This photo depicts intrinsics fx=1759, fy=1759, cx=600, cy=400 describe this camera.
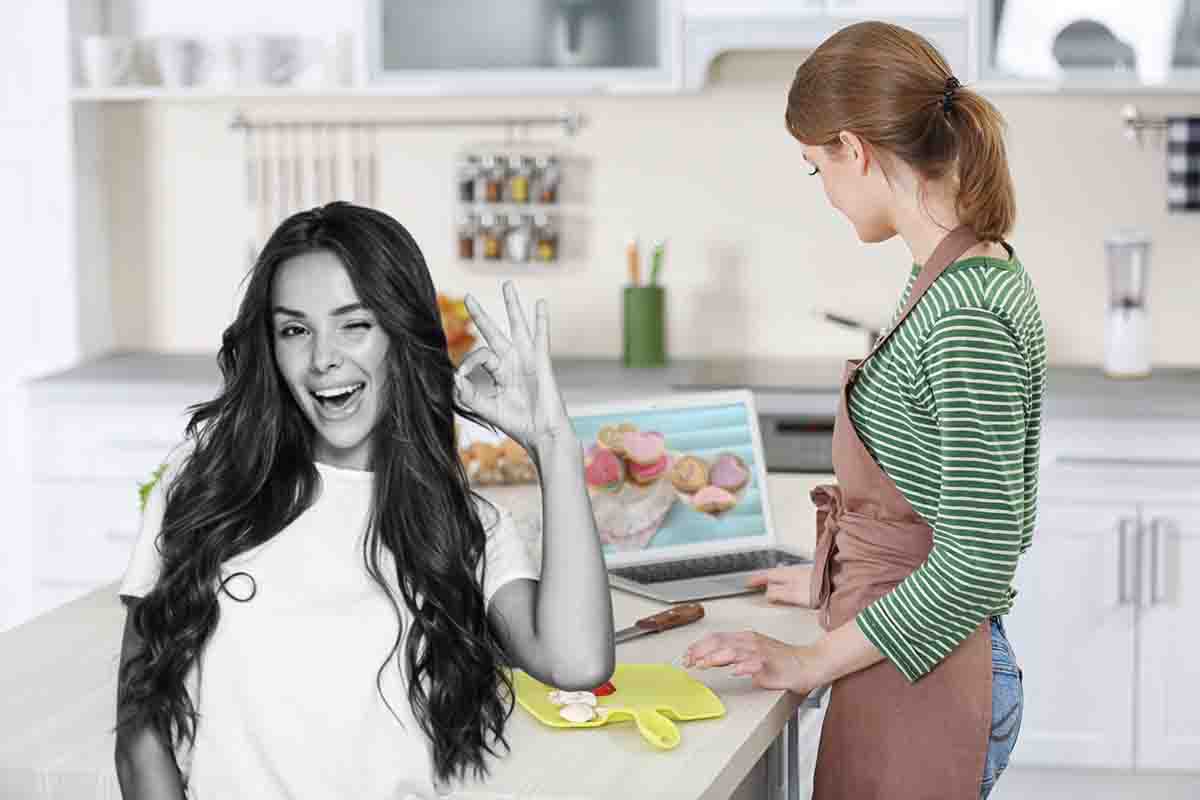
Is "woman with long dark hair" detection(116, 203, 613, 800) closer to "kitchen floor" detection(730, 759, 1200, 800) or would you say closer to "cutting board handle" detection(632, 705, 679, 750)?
"cutting board handle" detection(632, 705, 679, 750)

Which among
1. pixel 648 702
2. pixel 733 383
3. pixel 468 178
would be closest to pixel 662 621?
pixel 648 702

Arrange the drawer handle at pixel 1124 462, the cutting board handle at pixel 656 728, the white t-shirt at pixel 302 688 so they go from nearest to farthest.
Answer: the white t-shirt at pixel 302 688 → the cutting board handle at pixel 656 728 → the drawer handle at pixel 1124 462

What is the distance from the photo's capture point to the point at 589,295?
433cm

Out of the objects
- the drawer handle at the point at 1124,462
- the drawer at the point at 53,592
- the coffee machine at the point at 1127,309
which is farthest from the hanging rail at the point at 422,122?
the drawer handle at the point at 1124,462

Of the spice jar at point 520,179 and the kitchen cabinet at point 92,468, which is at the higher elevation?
the spice jar at point 520,179

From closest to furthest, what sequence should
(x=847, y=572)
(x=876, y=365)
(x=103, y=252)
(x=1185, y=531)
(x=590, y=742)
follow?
1. (x=590, y=742)
2. (x=876, y=365)
3. (x=847, y=572)
4. (x=1185, y=531)
5. (x=103, y=252)

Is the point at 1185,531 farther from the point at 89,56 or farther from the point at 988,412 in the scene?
the point at 89,56

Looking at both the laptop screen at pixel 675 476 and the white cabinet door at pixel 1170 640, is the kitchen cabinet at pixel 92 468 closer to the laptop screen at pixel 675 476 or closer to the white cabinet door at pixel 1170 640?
the laptop screen at pixel 675 476

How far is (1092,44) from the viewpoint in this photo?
12.4ft

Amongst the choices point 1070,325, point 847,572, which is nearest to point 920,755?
point 847,572

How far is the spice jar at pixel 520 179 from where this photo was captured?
13.7ft

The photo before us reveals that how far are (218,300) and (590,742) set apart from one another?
3.04 m

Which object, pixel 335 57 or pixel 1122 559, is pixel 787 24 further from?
pixel 1122 559

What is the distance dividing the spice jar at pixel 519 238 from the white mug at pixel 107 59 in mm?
985
